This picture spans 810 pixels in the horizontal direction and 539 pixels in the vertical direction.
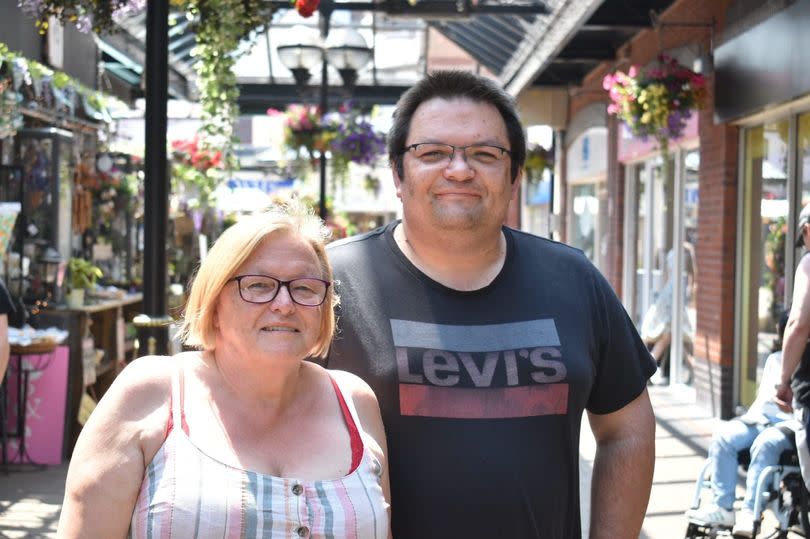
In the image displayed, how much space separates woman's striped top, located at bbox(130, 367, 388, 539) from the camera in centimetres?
195

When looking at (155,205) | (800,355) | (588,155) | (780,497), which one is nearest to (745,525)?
(780,497)

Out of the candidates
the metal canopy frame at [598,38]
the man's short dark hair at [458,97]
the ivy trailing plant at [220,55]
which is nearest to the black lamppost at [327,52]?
the metal canopy frame at [598,38]

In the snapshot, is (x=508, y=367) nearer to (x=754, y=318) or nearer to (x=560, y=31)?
(x=754, y=318)

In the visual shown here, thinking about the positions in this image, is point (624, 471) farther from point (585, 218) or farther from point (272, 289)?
point (585, 218)

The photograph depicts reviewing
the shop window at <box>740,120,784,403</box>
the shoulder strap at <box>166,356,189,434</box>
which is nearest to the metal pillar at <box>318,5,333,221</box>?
the shop window at <box>740,120,784,403</box>

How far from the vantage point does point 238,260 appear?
2.13 meters

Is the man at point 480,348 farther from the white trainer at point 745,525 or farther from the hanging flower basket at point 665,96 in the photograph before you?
the hanging flower basket at point 665,96

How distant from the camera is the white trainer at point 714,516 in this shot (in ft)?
17.6

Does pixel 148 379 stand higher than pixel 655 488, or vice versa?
pixel 148 379

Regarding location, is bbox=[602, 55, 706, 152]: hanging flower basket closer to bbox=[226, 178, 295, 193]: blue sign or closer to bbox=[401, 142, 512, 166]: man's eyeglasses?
bbox=[401, 142, 512, 166]: man's eyeglasses

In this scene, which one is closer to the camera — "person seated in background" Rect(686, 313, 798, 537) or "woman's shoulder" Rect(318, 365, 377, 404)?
"woman's shoulder" Rect(318, 365, 377, 404)

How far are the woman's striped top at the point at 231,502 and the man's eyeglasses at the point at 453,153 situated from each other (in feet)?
2.58

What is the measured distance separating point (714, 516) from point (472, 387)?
340 centimetres

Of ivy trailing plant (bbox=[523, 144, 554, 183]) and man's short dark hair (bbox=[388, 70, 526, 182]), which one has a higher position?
ivy trailing plant (bbox=[523, 144, 554, 183])
